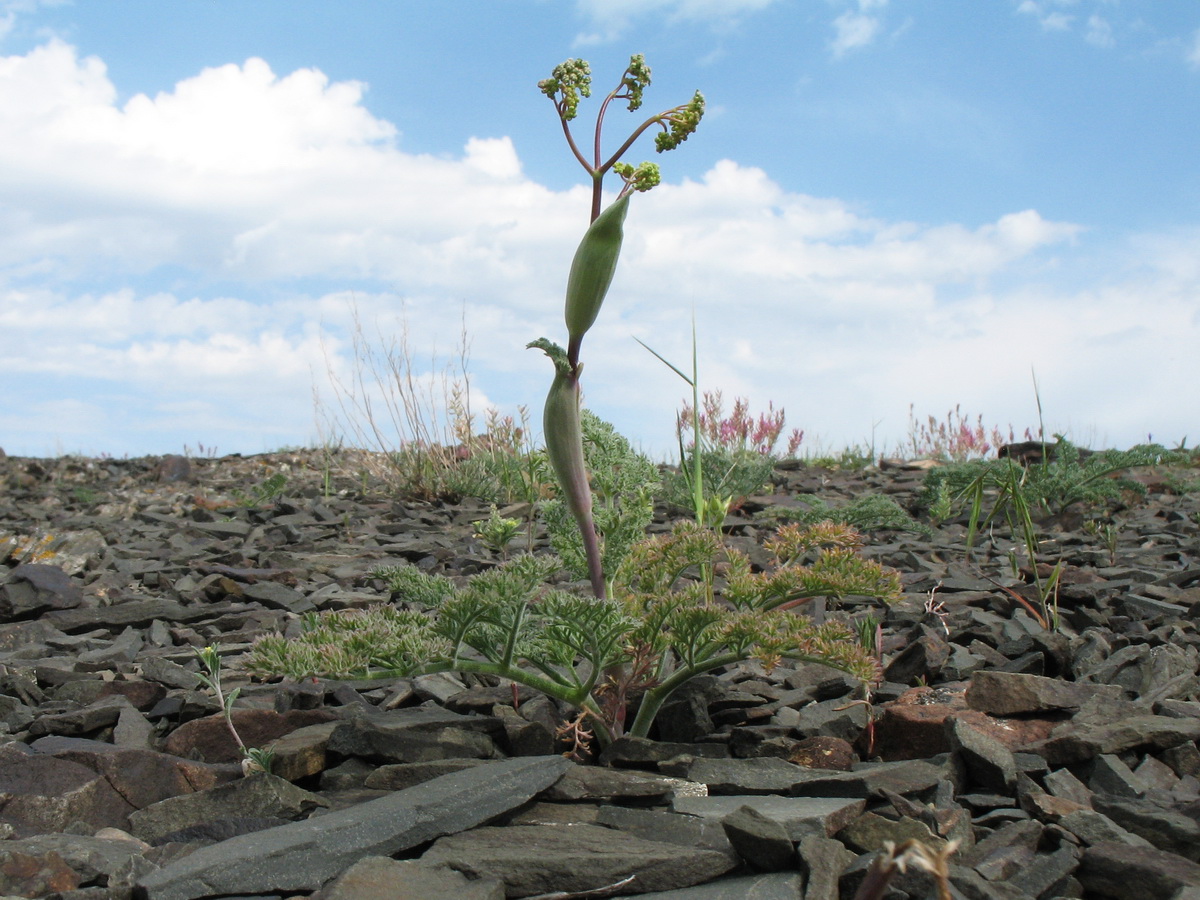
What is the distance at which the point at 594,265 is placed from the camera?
250 centimetres

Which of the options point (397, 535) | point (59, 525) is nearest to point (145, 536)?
point (59, 525)

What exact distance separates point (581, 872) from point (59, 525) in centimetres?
698

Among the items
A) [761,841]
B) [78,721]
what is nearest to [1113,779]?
[761,841]

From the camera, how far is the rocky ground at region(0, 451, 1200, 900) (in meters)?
2.10

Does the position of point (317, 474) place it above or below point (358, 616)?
above

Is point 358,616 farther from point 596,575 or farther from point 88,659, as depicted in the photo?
point 88,659

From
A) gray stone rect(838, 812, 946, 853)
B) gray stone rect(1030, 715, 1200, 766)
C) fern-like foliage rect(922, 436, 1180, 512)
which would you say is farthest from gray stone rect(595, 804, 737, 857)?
fern-like foliage rect(922, 436, 1180, 512)

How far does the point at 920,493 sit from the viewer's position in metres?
7.53

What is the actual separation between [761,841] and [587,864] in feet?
1.20

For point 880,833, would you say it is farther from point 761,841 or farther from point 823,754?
point 823,754

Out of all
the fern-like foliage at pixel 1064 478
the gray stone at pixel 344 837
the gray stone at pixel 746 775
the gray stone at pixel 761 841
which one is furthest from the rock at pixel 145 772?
the fern-like foliage at pixel 1064 478

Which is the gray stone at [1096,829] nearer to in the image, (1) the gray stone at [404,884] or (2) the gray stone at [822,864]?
(2) the gray stone at [822,864]

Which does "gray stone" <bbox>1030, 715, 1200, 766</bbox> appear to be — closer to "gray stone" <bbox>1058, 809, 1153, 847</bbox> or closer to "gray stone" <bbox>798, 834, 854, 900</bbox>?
"gray stone" <bbox>1058, 809, 1153, 847</bbox>

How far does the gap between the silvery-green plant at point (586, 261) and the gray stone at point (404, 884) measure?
942 millimetres
